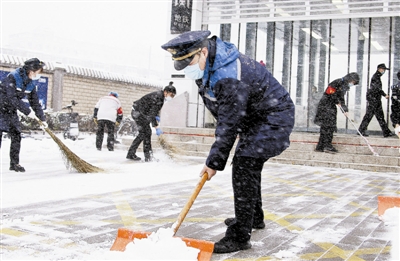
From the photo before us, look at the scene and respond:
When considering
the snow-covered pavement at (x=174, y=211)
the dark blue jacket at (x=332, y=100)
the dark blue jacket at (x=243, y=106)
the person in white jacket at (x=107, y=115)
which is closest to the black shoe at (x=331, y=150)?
the dark blue jacket at (x=332, y=100)

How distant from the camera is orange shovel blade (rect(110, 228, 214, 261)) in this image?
271cm

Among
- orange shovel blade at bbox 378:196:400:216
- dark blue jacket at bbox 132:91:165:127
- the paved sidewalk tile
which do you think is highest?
dark blue jacket at bbox 132:91:165:127

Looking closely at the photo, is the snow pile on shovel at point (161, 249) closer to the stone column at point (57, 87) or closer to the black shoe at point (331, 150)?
the black shoe at point (331, 150)

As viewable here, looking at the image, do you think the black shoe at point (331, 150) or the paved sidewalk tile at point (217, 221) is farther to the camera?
the black shoe at point (331, 150)

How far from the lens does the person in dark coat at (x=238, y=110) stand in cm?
292

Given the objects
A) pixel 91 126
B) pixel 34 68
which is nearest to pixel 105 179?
pixel 34 68

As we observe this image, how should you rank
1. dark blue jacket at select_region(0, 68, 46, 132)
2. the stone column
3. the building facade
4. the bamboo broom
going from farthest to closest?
the stone column
the building facade
the bamboo broom
dark blue jacket at select_region(0, 68, 46, 132)

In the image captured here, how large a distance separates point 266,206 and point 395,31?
1075 cm

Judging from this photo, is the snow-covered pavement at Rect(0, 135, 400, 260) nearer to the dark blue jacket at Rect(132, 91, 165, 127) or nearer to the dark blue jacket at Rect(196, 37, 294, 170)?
the dark blue jacket at Rect(196, 37, 294, 170)

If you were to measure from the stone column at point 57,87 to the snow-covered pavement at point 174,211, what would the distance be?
10172 millimetres

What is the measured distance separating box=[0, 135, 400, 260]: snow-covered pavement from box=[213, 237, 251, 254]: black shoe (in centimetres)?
5

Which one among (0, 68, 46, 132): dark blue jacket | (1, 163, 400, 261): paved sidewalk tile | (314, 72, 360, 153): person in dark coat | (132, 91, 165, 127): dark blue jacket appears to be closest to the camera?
(1, 163, 400, 261): paved sidewalk tile

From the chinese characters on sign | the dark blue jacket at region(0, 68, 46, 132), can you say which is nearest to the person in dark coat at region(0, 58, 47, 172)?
the dark blue jacket at region(0, 68, 46, 132)

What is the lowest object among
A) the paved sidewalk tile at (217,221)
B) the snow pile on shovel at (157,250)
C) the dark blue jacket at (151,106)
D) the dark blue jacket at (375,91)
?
the paved sidewalk tile at (217,221)
